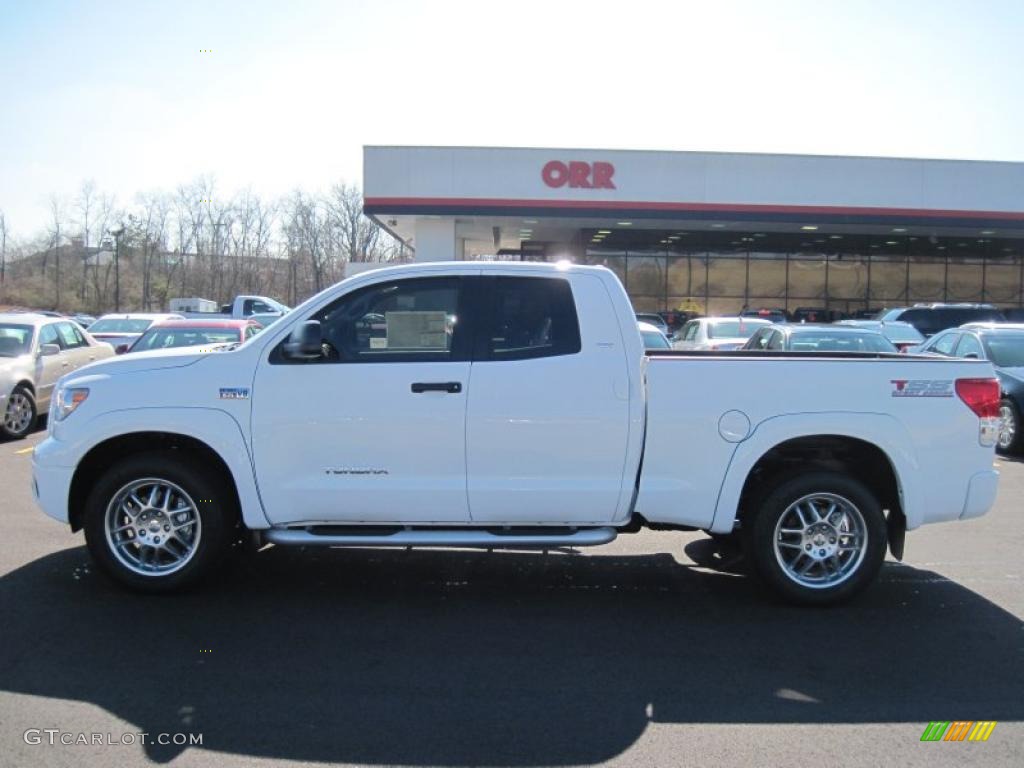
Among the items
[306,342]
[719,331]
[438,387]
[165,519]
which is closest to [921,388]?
[438,387]

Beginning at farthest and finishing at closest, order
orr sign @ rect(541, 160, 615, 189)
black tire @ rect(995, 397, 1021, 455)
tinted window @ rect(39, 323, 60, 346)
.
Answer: orr sign @ rect(541, 160, 615, 189)
tinted window @ rect(39, 323, 60, 346)
black tire @ rect(995, 397, 1021, 455)

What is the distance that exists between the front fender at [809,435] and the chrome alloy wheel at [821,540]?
400mm

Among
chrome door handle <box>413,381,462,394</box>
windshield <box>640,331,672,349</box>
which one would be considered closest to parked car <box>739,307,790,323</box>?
windshield <box>640,331,672,349</box>

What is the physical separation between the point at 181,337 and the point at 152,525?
7235 mm

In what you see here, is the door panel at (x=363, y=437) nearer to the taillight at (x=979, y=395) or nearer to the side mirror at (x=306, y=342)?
the side mirror at (x=306, y=342)

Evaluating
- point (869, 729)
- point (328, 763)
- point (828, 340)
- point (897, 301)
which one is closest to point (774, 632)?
point (869, 729)

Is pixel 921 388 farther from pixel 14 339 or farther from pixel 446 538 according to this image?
pixel 14 339

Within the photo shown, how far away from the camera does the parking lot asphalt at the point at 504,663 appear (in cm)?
391

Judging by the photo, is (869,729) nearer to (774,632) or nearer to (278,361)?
(774,632)

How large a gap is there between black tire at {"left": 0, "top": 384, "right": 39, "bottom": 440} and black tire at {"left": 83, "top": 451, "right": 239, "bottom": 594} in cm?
727

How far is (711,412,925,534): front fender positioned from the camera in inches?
216

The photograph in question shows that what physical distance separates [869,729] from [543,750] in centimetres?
154

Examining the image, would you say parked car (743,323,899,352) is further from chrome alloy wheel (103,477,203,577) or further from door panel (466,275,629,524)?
chrome alloy wheel (103,477,203,577)

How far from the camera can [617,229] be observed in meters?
31.1
